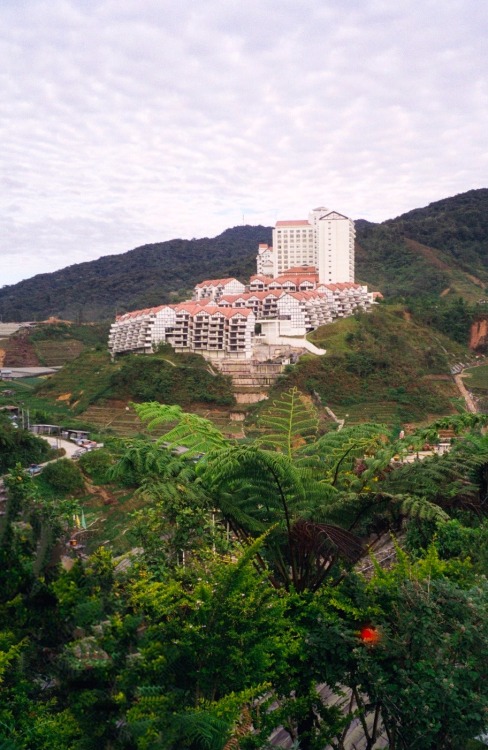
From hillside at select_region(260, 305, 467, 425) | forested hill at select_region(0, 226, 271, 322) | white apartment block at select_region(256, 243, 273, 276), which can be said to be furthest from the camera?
forested hill at select_region(0, 226, 271, 322)

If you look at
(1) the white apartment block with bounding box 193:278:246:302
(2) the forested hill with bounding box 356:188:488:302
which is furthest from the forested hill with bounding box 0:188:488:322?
(1) the white apartment block with bounding box 193:278:246:302

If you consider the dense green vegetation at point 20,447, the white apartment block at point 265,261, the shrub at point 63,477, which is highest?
the white apartment block at point 265,261

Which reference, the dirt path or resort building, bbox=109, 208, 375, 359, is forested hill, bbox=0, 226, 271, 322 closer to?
resort building, bbox=109, 208, 375, 359

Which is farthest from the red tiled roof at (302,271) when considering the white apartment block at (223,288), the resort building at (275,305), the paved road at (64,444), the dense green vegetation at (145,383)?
the paved road at (64,444)

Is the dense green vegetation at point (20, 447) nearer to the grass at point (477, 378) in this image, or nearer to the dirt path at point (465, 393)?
the dirt path at point (465, 393)

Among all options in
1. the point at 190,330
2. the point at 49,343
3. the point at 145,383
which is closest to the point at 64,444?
the point at 145,383

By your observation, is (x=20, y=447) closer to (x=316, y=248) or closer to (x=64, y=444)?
(x=64, y=444)

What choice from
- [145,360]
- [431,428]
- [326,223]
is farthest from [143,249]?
[431,428]
